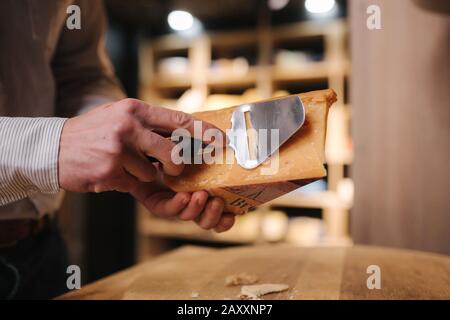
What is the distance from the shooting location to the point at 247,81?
3355 mm

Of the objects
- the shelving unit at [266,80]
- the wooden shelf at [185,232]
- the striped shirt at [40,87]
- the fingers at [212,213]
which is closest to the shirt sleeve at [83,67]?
the striped shirt at [40,87]

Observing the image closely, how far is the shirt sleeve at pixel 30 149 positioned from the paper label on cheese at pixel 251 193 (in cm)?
30

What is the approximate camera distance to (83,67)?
1.25 meters

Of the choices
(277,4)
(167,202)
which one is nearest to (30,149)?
(167,202)

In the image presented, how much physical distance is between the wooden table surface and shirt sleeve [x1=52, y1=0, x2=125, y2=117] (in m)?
0.49

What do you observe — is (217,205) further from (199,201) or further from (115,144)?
(115,144)

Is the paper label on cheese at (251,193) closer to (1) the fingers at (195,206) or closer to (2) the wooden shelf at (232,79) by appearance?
(1) the fingers at (195,206)

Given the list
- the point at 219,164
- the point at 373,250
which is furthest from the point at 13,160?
the point at 373,250

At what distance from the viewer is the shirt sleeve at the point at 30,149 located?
2.19 feet

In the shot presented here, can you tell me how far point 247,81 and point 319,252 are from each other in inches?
89.4

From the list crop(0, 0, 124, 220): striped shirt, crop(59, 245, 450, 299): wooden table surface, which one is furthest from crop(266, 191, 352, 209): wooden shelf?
crop(0, 0, 124, 220): striped shirt

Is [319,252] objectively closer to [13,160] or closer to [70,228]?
[13,160]

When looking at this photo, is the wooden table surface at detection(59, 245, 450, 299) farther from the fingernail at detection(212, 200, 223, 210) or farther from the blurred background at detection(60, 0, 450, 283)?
the blurred background at detection(60, 0, 450, 283)

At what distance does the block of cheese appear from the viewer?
2.41 ft
